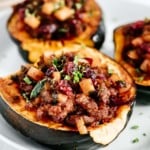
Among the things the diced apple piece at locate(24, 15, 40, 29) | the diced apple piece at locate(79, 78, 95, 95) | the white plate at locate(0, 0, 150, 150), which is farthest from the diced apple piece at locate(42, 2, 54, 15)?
the diced apple piece at locate(79, 78, 95, 95)

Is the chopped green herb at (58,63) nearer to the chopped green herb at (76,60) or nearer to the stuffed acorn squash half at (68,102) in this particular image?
the stuffed acorn squash half at (68,102)

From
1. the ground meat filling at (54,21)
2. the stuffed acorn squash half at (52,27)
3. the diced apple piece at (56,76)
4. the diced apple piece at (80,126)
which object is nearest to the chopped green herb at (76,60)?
the diced apple piece at (56,76)

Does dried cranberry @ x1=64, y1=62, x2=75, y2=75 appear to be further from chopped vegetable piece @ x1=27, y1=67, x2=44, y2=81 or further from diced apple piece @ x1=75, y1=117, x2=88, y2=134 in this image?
diced apple piece @ x1=75, y1=117, x2=88, y2=134

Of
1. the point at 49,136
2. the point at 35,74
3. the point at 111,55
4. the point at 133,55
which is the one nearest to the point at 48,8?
the point at 111,55

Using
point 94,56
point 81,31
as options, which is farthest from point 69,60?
point 81,31

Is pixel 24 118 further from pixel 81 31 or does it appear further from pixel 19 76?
pixel 81 31
